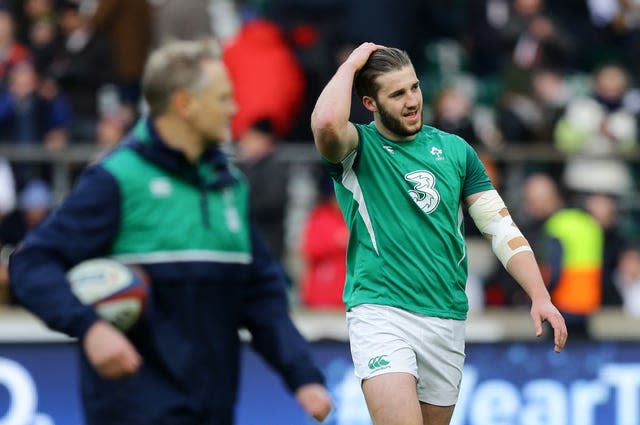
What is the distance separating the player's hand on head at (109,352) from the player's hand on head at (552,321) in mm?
1486

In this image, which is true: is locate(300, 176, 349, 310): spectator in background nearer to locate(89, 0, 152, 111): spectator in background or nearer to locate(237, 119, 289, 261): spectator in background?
locate(237, 119, 289, 261): spectator in background

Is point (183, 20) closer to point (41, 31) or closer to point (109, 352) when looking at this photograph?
point (41, 31)

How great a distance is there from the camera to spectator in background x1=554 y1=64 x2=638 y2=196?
13.9 meters

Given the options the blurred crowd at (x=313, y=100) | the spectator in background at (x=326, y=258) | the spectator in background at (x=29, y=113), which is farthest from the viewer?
the spectator in background at (x=29, y=113)

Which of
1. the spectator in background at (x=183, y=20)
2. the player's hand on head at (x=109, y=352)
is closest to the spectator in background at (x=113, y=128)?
the spectator in background at (x=183, y=20)

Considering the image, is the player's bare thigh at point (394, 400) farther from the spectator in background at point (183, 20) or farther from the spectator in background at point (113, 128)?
the spectator in background at point (183, 20)

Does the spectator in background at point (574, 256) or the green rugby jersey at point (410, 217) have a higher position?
the green rugby jersey at point (410, 217)

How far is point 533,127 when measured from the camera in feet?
46.7

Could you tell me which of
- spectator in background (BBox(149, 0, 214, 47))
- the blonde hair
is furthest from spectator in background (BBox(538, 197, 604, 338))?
the blonde hair

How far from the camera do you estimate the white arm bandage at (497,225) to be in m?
5.89

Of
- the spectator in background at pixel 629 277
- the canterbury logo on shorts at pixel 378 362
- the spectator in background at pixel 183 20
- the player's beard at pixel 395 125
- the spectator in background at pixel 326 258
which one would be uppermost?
the player's beard at pixel 395 125

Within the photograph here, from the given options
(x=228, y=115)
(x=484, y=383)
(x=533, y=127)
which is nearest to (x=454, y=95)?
(x=533, y=127)

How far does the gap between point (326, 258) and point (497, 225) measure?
6748 mm

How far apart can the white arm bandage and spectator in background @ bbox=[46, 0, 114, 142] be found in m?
8.67
